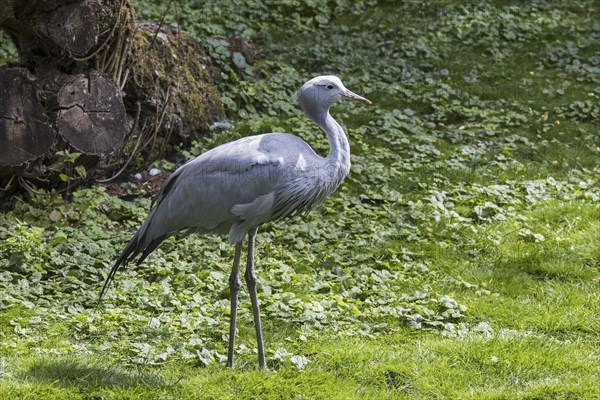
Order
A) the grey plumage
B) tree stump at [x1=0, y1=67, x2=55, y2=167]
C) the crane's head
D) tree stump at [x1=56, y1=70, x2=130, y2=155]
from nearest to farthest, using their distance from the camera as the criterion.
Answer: the grey plumage < the crane's head < tree stump at [x1=0, y1=67, x2=55, y2=167] < tree stump at [x1=56, y1=70, x2=130, y2=155]

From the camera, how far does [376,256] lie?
696 cm

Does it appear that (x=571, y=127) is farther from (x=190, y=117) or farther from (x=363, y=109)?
(x=190, y=117)

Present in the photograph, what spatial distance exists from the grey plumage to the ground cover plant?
20.3 inches

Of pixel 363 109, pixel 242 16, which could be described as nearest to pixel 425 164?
pixel 363 109

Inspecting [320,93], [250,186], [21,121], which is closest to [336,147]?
[320,93]

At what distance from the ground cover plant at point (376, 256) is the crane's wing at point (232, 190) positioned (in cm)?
72

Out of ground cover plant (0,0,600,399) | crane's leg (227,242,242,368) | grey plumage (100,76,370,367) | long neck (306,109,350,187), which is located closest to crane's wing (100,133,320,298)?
grey plumage (100,76,370,367)

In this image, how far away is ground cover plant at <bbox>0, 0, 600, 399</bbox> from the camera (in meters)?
5.05

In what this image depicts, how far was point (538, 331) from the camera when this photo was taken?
5.72m

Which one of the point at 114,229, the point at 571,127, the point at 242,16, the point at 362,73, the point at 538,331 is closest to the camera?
the point at 538,331

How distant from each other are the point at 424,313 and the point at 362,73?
17.7 feet

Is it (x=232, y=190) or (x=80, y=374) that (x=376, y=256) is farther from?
(x=80, y=374)

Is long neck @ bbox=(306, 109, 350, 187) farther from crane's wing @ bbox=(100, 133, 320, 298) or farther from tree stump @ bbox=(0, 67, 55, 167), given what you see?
tree stump @ bbox=(0, 67, 55, 167)

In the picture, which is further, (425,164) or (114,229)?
(425,164)
